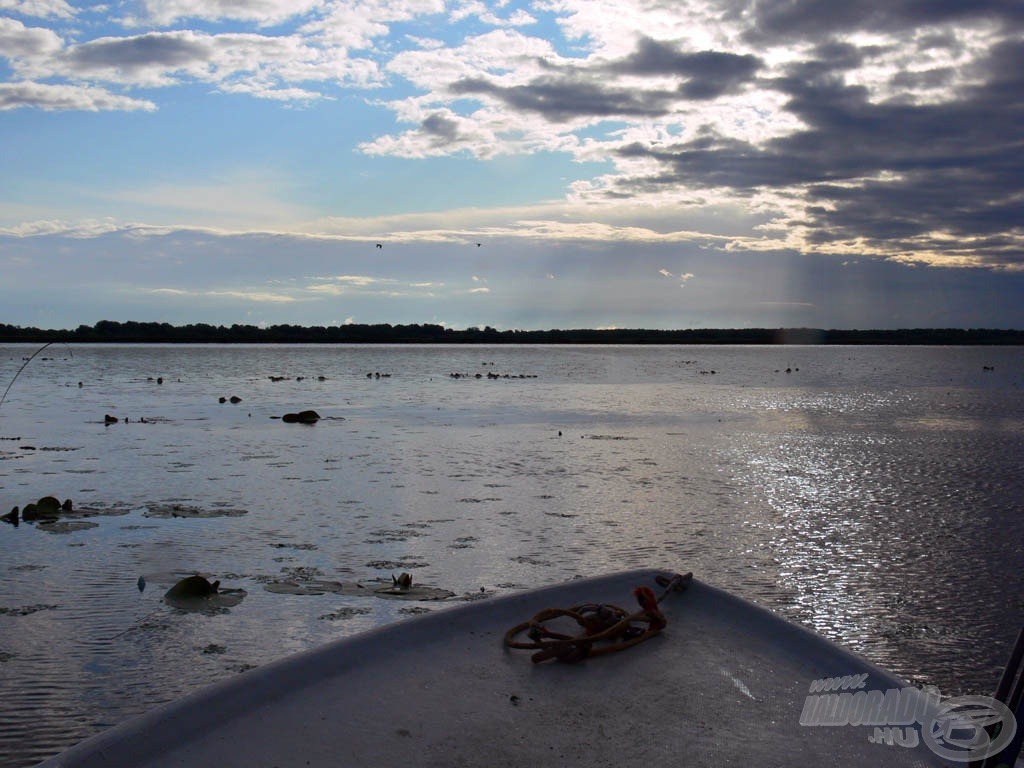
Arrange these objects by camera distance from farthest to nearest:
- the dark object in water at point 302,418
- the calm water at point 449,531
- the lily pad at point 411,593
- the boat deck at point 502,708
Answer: the dark object in water at point 302,418, the lily pad at point 411,593, the calm water at point 449,531, the boat deck at point 502,708

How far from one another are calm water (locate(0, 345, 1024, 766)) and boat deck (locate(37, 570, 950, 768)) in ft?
5.71

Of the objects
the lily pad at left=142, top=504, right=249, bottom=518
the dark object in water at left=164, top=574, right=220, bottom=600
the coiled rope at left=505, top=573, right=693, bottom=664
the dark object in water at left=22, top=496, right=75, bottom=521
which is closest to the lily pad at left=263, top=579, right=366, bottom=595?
the dark object in water at left=164, top=574, right=220, bottom=600

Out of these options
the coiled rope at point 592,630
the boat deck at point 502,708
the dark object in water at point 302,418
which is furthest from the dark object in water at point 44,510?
the dark object in water at point 302,418

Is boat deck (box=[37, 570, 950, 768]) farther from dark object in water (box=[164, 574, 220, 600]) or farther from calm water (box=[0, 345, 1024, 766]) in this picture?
dark object in water (box=[164, 574, 220, 600])

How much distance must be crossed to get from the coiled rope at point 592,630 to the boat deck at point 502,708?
64 mm

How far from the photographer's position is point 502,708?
4.20m

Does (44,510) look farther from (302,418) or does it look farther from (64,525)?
(302,418)

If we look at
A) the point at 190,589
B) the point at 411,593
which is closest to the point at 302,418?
the point at 190,589

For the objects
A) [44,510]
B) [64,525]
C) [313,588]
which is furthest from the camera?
[44,510]

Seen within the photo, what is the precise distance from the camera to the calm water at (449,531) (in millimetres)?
6531

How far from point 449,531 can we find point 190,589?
354 cm

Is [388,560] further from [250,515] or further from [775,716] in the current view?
[775,716]

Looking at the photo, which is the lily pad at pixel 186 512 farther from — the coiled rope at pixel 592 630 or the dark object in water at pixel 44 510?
the coiled rope at pixel 592 630

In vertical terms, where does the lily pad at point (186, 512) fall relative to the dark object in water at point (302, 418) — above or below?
below
